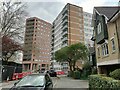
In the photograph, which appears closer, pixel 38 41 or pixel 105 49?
pixel 105 49

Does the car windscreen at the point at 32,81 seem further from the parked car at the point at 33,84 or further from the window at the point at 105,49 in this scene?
the window at the point at 105,49

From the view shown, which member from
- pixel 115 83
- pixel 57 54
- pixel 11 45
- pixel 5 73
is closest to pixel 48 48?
pixel 57 54

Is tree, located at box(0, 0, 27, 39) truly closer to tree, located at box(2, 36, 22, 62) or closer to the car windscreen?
tree, located at box(2, 36, 22, 62)

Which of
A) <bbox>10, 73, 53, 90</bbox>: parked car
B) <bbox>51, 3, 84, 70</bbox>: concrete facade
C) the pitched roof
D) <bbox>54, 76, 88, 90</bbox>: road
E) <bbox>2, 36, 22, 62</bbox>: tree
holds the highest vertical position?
<bbox>51, 3, 84, 70</bbox>: concrete facade

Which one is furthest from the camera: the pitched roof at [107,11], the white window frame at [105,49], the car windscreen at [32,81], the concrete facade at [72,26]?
the concrete facade at [72,26]

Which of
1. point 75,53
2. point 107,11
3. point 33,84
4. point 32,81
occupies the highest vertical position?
point 107,11

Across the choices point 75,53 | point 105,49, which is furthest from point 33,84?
point 75,53

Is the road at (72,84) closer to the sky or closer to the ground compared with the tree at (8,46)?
closer to the ground

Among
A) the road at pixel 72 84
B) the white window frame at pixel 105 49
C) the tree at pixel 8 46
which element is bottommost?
the road at pixel 72 84

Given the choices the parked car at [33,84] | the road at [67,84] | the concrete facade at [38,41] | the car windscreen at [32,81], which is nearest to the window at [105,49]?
the road at [67,84]

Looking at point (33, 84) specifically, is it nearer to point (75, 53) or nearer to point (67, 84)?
point (67, 84)

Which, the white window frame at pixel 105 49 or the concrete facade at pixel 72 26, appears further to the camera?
the concrete facade at pixel 72 26

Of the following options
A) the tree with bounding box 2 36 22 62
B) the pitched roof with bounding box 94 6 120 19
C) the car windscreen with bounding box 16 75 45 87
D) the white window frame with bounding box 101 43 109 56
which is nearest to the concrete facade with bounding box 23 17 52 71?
the tree with bounding box 2 36 22 62

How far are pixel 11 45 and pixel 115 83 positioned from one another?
2846 cm
